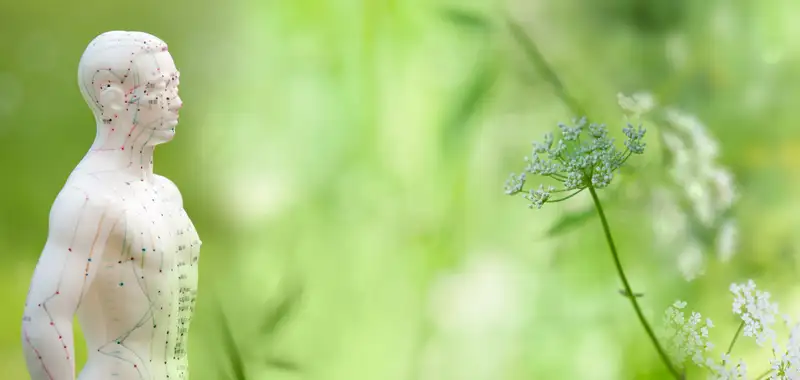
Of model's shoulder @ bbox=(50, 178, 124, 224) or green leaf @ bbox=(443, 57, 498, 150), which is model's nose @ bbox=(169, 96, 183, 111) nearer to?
model's shoulder @ bbox=(50, 178, 124, 224)

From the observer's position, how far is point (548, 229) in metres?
1.63

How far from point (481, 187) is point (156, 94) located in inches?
30.6

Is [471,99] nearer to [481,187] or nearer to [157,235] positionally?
[481,187]

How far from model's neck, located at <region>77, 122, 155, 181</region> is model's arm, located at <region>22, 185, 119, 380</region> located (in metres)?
0.05

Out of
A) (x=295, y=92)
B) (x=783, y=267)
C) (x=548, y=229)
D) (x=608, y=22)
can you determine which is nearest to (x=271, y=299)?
(x=295, y=92)

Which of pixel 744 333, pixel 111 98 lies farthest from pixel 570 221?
pixel 111 98

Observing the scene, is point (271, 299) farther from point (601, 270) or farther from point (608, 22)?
point (608, 22)

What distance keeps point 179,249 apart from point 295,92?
629mm

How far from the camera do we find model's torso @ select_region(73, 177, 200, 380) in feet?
3.19

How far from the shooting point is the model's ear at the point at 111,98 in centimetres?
98

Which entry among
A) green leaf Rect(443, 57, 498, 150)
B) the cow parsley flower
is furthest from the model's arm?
the cow parsley flower

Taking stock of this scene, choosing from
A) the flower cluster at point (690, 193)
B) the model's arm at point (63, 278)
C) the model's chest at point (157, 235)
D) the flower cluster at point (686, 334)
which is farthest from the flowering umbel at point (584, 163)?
the model's arm at point (63, 278)

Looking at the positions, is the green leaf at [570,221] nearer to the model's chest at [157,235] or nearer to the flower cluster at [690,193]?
the flower cluster at [690,193]

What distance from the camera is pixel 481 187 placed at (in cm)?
163
